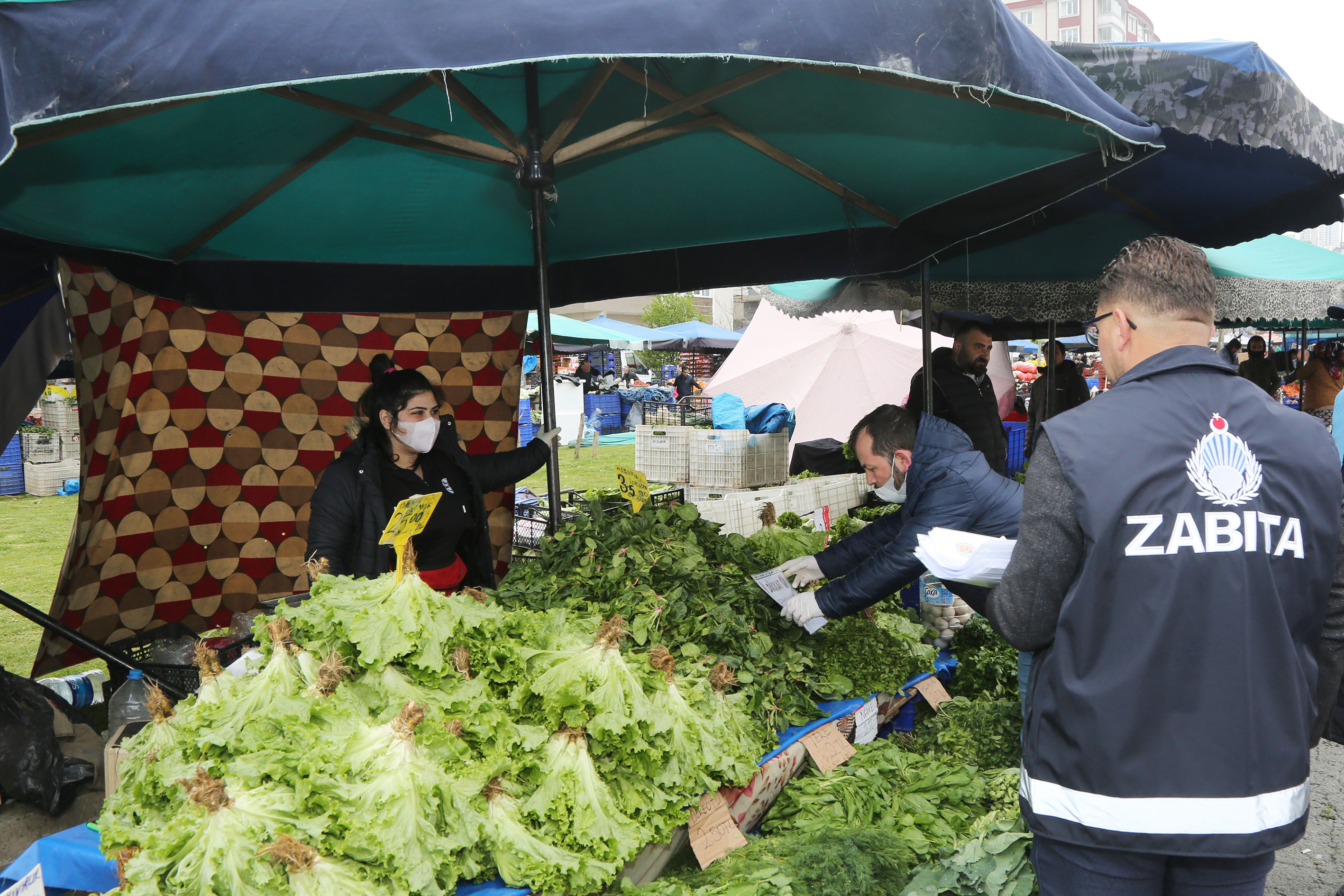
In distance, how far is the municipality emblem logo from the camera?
1521mm

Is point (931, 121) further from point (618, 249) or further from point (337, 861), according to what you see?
point (337, 861)

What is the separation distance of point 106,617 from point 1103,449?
524cm

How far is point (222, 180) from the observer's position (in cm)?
344

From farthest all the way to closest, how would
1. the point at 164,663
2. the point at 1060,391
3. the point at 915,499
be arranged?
the point at 1060,391, the point at 164,663, the point at 915,499

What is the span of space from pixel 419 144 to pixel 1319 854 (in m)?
4.56

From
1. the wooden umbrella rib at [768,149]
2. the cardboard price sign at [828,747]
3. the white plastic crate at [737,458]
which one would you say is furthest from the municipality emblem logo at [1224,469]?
the white plastic crate at [737,458]

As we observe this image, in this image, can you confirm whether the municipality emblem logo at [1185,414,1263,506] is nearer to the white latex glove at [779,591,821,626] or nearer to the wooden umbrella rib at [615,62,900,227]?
the white latex glove at [779,591,821,626]

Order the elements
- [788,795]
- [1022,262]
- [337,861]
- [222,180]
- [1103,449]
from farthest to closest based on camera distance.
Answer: [1022,262]
[222,180]
[788,795]
[337,861]
[1103,449]

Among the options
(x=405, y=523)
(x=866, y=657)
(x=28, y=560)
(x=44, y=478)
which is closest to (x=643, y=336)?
(x=44, y=478)

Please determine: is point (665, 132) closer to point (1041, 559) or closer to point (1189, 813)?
point (1041, 559)

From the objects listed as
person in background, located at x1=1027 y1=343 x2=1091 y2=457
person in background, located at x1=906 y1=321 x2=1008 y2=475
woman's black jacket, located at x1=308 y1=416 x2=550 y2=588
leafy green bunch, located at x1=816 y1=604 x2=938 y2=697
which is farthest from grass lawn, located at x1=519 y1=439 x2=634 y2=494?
leafy green bunch, located at x1=816 y1=604 x2=938 y2=697

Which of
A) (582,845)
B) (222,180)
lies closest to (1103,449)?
(582,845)

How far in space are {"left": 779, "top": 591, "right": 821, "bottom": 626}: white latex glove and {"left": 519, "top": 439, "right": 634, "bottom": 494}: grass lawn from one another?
7.33 meters

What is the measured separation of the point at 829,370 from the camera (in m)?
10.1
